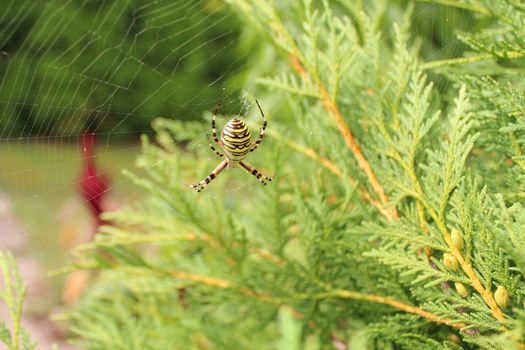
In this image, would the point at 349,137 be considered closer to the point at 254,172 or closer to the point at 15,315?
the point at 254,172

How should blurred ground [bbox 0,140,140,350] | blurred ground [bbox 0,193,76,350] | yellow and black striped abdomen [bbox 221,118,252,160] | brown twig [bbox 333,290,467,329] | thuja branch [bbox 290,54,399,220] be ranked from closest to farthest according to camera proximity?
brown twig [bbox 333,290,467,329], thuja branch [bbox 290,54,399,220], yellow and black striped abdomen [bbox 221,118,252,160], blurred ground [bbox 0,193,76,350], blurred ground [bbox 0,140,140,350]

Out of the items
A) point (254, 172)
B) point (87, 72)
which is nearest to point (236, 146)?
point (254, 172)

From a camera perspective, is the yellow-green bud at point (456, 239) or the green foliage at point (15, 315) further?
the green foliage at point (15, 315)

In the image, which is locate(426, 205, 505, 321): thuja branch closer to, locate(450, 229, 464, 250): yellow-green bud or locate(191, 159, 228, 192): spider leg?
locate(450, 229, 464, 250): yellow-green bud

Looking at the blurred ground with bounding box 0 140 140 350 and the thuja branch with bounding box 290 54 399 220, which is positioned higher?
the blurred ground with bounding box 0 140 140 350

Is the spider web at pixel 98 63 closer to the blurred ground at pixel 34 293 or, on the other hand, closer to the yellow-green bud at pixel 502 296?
the blurred ground at pixel 34 293

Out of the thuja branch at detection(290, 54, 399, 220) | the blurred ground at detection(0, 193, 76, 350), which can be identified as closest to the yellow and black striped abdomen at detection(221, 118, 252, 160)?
the thuja branch at detection(290, 54, 399, 220)

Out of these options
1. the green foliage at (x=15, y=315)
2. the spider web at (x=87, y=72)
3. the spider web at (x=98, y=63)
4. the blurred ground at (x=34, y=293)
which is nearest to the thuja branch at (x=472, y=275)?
the green foliage at (x=15, y=315)
